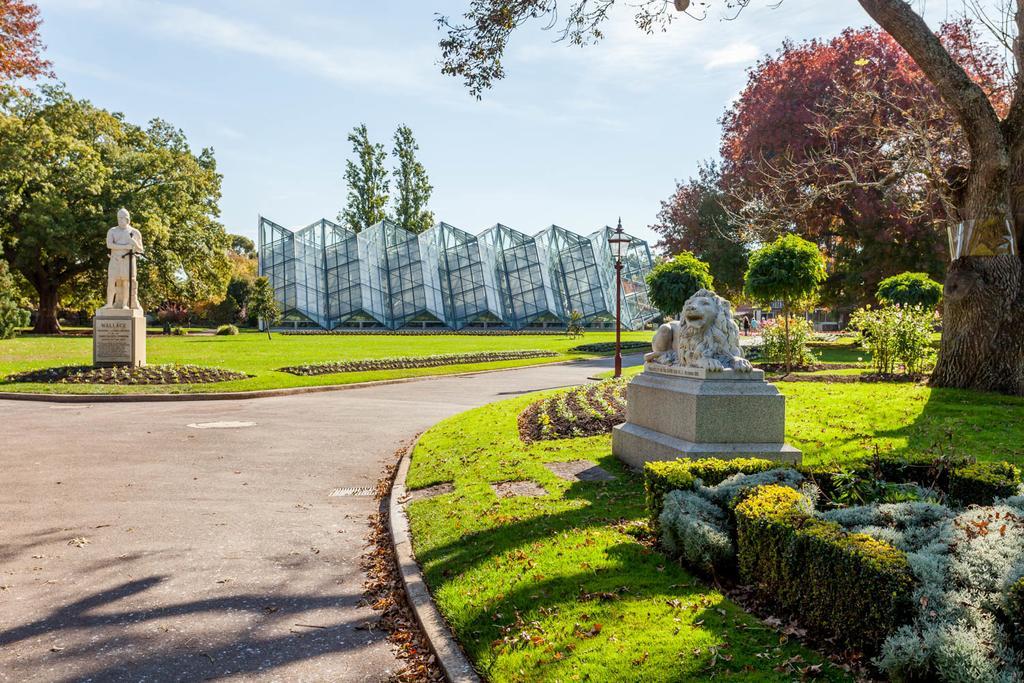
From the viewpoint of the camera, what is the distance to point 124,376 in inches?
765

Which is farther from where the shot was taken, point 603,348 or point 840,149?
point 603,348

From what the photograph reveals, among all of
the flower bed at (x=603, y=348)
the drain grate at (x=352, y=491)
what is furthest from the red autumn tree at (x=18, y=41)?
the flower bed at (x=603, y=348)

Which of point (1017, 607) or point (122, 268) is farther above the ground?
point (122, 268)

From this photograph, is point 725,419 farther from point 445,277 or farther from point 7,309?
point 445,277

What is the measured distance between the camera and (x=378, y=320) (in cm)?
7025

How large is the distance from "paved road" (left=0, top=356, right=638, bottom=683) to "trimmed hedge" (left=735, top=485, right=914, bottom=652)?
238 cm

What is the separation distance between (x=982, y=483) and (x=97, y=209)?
4818 centimetres

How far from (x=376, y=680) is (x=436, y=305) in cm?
6907

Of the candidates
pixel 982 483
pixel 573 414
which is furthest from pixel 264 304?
pixel 982 483

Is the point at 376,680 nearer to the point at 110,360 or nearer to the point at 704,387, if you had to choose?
the point at 704,387

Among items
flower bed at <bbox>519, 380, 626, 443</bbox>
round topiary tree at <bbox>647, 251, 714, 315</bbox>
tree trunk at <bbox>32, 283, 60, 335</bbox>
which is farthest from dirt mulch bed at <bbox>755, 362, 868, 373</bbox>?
tree trunk at <bbox>32, 283, 60, 335</bbox>

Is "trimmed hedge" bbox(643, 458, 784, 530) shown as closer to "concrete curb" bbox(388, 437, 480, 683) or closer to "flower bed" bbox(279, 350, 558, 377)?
"concrete curb" bbox(388, 437, 480, 683)

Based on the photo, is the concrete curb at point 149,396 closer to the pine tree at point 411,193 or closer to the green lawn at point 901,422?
the green lawn at point 901,422

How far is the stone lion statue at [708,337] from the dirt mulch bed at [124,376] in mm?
16002
